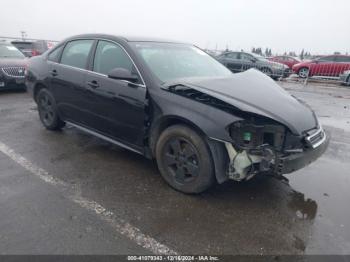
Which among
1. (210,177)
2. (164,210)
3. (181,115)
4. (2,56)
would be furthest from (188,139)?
(2,56)

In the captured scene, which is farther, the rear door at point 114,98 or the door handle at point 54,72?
the door handle at point 54,72

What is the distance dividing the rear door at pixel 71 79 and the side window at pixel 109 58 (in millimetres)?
222

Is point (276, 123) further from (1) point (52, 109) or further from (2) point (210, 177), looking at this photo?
(1) point (52, 109)

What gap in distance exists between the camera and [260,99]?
3059mm

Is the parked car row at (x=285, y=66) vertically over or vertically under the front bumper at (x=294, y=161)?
under

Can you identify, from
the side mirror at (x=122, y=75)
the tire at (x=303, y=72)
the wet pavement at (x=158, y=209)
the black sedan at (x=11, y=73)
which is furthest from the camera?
the tire at (x=303, y=72)

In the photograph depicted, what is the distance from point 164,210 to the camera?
292 centimetres

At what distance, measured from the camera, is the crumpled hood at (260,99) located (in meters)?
2.83

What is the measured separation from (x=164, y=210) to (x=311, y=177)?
215 cm

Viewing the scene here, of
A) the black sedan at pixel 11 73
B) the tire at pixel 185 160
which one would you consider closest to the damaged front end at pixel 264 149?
the tire at pixel 185 160

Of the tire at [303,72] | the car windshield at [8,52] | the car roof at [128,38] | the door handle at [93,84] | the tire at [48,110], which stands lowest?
the tire at [303,72]

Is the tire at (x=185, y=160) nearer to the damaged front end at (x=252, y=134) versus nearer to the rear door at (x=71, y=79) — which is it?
the damaged front end at (x=252, y=134)

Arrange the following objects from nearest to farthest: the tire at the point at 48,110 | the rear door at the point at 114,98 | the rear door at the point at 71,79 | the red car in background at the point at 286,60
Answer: the rear door at the point at 114,98 → the rear door at the point at 71,79 → the tire at the point at 48,110 → the red car in background at the point at 286,60

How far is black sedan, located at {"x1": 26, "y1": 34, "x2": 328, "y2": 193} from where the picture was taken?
110 inches
